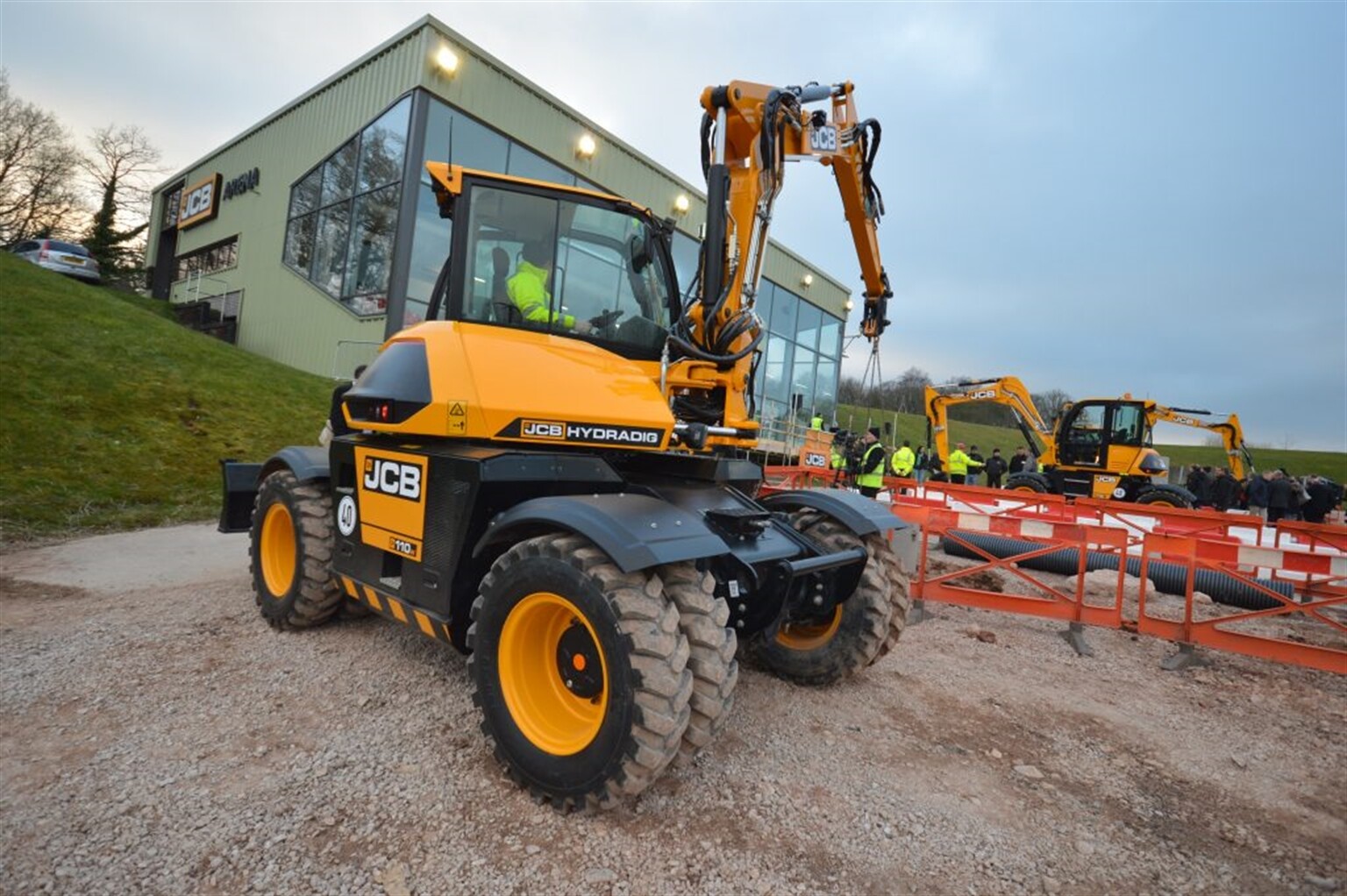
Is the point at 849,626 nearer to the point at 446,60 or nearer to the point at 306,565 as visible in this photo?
the point at 306,565

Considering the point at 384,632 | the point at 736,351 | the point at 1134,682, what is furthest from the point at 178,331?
the point at 1134,682

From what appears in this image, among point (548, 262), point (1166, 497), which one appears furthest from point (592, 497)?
point (1166, 497)

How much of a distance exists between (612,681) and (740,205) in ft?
11.2

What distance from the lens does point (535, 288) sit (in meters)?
3.85

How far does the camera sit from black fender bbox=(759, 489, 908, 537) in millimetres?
3975

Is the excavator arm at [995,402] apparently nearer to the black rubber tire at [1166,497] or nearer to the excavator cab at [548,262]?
the black rubber tire at [1166,497]

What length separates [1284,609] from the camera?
5445mm

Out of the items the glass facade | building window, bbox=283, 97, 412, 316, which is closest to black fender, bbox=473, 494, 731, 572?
the glass facade

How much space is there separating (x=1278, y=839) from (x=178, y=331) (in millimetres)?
19517

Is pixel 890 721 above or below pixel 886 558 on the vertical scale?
below

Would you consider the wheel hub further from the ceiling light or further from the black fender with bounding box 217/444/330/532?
the ceiling light

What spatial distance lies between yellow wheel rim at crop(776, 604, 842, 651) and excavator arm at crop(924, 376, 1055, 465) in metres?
15.1

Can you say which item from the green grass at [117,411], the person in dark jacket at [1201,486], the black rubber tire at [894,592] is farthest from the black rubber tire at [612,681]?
the person in dark jacket at [1201,486]

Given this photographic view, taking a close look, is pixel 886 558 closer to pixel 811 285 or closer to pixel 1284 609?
pixel 1284 609
